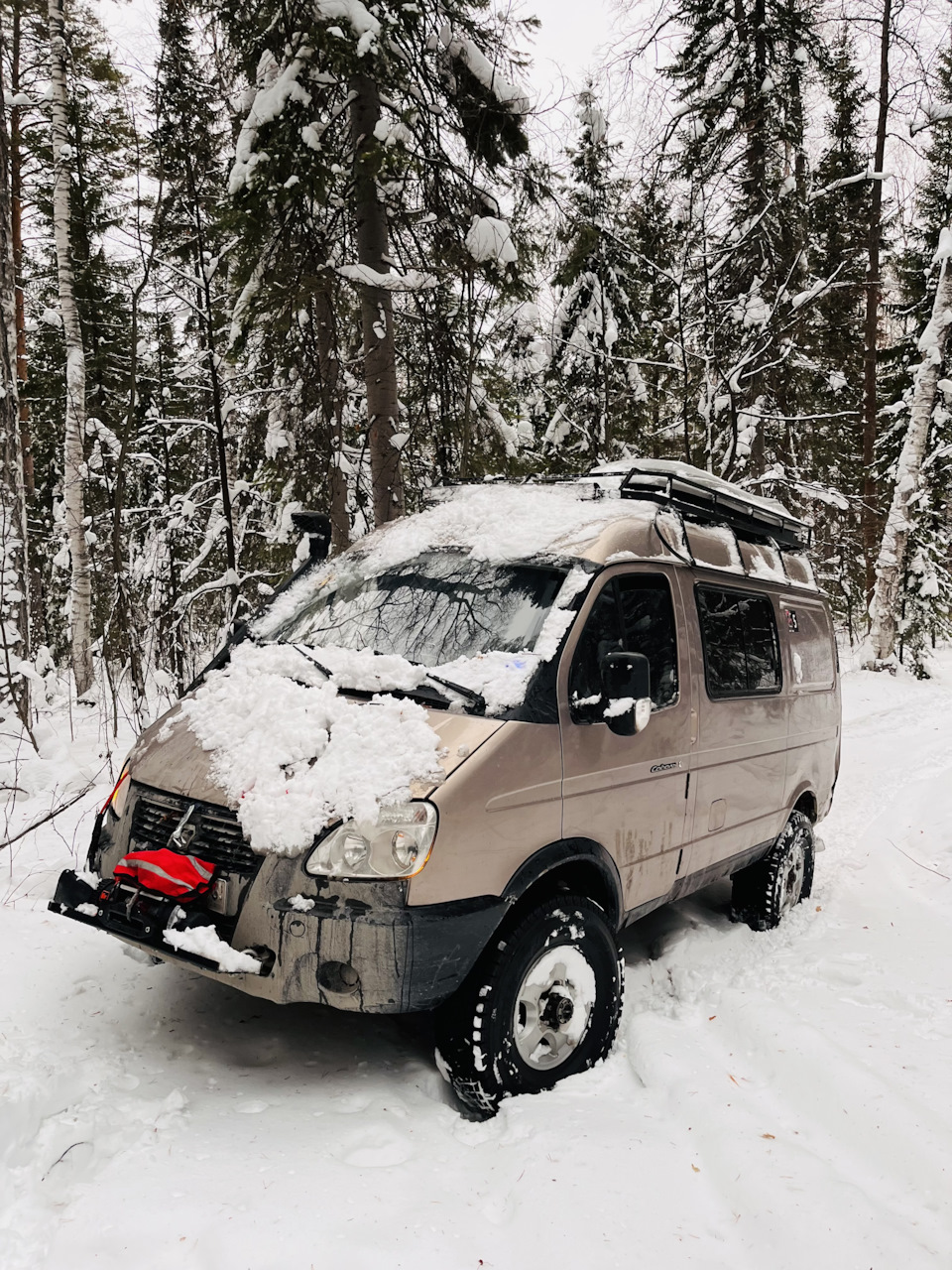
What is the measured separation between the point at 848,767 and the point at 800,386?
959cm

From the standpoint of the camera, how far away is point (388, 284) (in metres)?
8.38

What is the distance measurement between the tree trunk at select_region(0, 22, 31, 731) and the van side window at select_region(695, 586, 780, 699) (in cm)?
554

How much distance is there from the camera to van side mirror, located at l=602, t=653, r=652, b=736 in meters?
3.36

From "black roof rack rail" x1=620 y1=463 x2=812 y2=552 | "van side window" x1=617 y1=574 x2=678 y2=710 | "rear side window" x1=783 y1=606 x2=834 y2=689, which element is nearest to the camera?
"van side window" x1=617 y1=574 x2=678 y2=710

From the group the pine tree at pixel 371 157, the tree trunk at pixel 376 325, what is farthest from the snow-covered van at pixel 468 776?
the pine tree at pixel 371 157

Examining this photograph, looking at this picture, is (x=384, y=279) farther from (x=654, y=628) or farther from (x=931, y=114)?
(x=931, y=114)

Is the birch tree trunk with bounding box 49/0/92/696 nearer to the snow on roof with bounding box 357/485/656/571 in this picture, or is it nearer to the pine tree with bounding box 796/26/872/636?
the snow on roof with bounding box 357/485/656/571

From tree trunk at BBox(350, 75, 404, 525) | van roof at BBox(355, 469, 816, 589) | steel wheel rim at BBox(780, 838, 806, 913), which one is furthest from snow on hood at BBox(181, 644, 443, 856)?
tree trunk at BBox(350, 75, 404, 525)

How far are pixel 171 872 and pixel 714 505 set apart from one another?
349 cm

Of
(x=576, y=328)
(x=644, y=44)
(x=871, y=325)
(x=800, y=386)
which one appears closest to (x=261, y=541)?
(x=576, y=328)

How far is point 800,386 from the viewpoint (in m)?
16.9

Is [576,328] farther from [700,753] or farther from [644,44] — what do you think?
[700,753]

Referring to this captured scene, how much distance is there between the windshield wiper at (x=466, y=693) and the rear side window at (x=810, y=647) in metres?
3.23

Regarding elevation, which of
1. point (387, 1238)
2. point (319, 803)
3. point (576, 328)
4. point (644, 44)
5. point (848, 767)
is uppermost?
point (644, 44)
